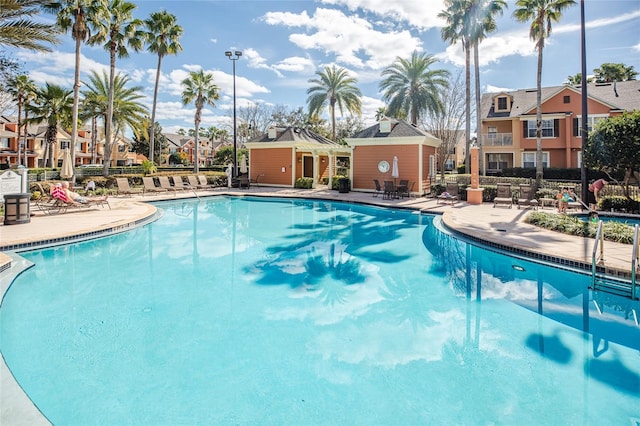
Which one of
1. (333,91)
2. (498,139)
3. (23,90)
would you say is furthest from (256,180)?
(23,90)

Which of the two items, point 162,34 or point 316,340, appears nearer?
point 316,340

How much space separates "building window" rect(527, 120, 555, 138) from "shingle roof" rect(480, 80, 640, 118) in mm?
971

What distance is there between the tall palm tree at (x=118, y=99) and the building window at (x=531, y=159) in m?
31.4

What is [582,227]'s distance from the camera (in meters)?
9.65

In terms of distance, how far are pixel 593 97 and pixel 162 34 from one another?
3206 cm

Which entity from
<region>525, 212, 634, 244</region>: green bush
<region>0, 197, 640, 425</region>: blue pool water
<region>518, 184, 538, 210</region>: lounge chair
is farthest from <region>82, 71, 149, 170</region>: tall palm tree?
<region>525, 212, 634, 244</region>: green bush

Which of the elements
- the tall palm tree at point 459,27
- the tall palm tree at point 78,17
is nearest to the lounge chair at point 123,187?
the tall palm tree at point 78,17

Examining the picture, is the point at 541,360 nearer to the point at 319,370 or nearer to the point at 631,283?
the point at 319,370

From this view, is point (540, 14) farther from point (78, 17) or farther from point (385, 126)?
point (78, 17)

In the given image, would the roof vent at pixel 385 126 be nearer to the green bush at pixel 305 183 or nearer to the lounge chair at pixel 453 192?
the lounge chair at pixel 453 192

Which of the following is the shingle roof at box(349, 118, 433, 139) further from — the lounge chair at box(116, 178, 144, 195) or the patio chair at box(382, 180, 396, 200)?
the lounge chair at box(116, 178, 144, 195)

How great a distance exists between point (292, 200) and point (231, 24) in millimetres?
9597

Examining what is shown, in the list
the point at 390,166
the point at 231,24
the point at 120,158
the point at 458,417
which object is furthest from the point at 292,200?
the point at 120,158

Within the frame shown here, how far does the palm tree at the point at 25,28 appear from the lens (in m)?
10.8
